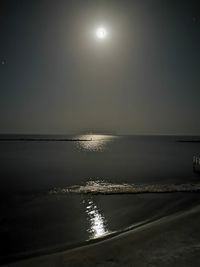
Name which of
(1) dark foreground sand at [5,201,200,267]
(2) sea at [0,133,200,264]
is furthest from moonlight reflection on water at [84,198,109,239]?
(1) dark foreground sand at [5,201,200,267]

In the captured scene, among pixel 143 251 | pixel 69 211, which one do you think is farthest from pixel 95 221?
pixel 143 251

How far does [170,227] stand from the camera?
16.1 m

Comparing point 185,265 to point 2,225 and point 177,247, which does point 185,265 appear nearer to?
point 177,247

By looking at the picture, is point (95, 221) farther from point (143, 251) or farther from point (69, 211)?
point (143, 251)

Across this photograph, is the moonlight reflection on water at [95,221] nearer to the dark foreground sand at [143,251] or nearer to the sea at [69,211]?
the sea at [69,211]

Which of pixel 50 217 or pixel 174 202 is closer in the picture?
pixel 50 217

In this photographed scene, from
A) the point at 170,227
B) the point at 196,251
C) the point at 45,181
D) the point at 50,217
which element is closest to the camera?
the point at 196,251

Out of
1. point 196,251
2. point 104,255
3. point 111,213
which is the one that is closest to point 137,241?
point 104,255

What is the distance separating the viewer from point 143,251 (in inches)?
499

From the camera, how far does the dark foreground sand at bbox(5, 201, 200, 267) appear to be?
11.5 meters

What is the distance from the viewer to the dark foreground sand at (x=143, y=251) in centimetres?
1146

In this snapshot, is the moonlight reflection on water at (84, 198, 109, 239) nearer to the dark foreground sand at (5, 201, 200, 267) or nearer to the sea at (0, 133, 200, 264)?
the sea at (0, 133, 200, 264)

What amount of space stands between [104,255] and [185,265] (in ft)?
12.5

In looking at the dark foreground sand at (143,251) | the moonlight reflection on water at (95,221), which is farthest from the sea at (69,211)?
the dark foreground sand at (143,251)
